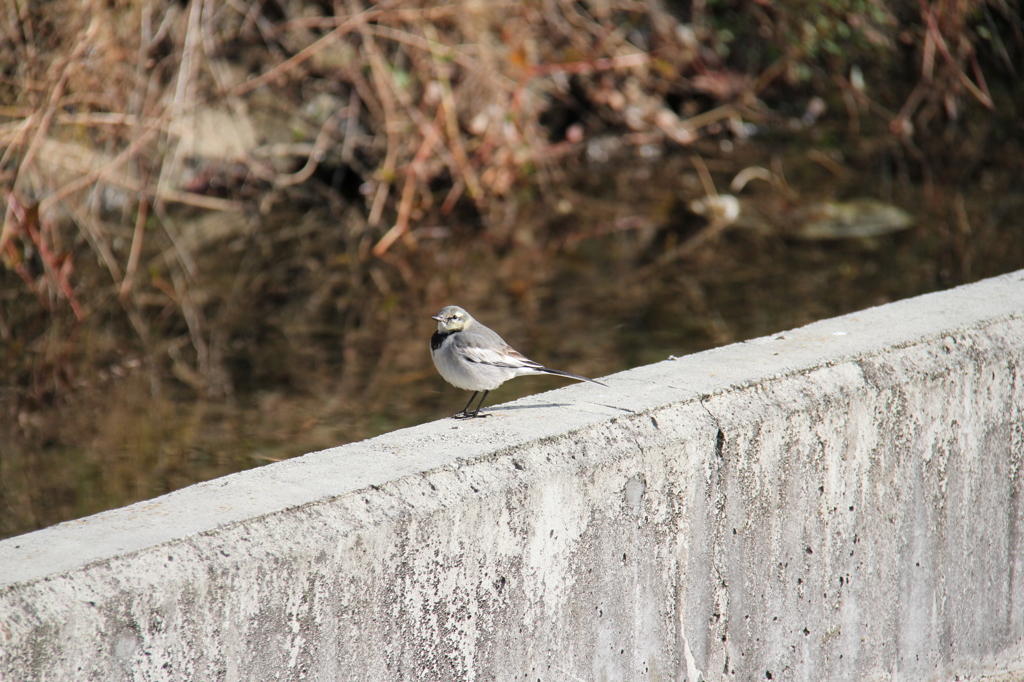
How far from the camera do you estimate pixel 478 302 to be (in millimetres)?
6426

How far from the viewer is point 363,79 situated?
797 centimetres

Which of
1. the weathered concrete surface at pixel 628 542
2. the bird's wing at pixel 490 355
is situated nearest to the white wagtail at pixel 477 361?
the bird's wing at pixel 490 355

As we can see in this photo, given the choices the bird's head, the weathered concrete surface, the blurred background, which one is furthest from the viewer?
the blurred background

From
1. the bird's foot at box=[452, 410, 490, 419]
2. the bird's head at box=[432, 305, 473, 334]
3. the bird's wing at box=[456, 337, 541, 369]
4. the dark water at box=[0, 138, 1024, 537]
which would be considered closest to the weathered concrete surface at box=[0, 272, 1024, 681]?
the bird's foot at box=[452, 410, 490, 419]

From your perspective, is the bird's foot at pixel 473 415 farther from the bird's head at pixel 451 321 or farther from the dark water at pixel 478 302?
the dark water at pixel 478 302

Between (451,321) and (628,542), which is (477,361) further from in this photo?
(628,542)

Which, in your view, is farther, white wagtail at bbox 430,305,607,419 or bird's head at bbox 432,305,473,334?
bird's head at bbox 432,305,473,334

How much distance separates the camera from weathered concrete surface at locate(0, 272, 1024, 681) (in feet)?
6.14

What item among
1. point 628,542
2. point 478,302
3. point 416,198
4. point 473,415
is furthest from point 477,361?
point 416,198

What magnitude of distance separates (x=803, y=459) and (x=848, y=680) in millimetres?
614

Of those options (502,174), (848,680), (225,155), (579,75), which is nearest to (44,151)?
(225,155)

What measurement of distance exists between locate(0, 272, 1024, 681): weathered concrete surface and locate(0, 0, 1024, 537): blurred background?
2.41 m

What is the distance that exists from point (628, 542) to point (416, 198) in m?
6.12

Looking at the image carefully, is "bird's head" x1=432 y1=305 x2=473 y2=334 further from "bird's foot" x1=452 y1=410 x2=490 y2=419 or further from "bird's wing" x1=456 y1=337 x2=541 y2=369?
"bird's foot" x1=452 y1=410 x2=490 y2=419
